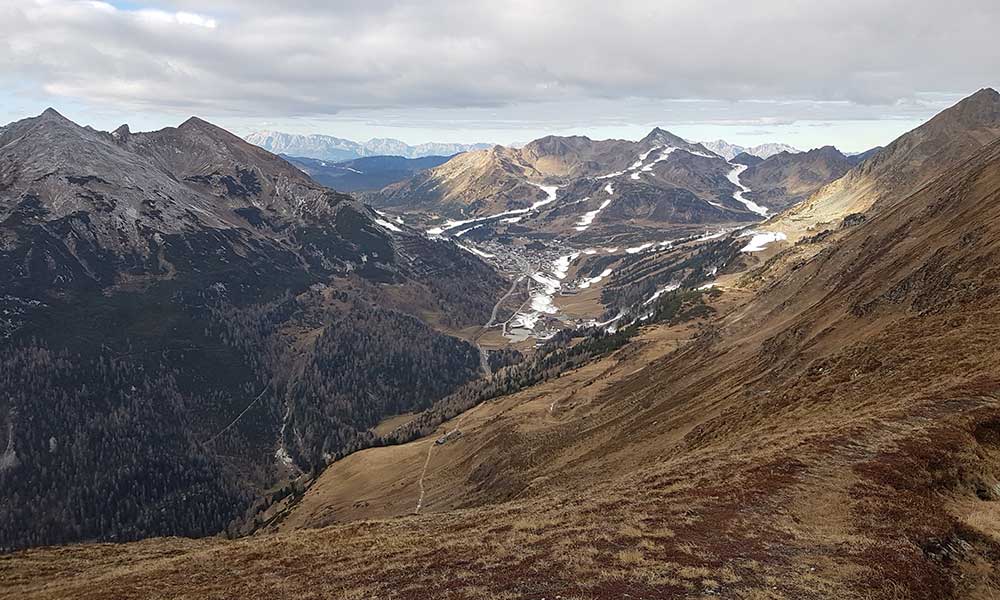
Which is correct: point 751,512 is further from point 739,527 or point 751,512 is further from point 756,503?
point 739,527

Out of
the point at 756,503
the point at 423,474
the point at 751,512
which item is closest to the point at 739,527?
the point at 751,512

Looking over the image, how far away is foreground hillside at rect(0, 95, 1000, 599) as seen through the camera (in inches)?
→ 1213

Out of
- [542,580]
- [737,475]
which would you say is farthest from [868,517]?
[542,580]

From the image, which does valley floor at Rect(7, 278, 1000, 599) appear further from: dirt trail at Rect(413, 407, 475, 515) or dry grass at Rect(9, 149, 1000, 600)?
A: dirt trail at Rect(413, 407, 475, 515)

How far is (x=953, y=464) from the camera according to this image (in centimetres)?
3981

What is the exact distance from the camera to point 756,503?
3897 cm

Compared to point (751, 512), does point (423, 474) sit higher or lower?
lower

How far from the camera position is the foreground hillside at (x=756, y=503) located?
101 ft

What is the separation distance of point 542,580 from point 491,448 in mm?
100430

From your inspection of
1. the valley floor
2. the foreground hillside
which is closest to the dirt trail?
the foreground hillside

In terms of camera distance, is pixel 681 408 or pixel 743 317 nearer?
pixel 681 408

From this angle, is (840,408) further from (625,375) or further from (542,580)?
(625,375)

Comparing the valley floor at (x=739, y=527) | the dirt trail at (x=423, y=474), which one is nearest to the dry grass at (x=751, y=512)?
the valley floor at (x=739, y=527)

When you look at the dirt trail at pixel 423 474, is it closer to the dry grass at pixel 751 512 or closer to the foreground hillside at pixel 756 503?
the foreground hillside at pixel 756 503
